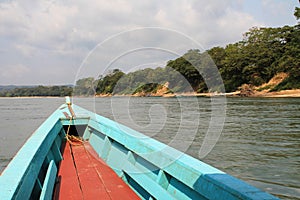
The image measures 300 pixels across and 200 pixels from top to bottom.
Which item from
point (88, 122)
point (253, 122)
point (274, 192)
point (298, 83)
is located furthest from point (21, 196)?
point (298, 83)

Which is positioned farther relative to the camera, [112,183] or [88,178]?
[88,178]

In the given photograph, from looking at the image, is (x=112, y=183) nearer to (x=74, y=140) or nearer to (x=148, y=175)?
(x=148, y=175)

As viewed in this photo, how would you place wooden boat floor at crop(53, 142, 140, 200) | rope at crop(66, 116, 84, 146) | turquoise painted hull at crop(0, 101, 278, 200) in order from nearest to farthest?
1. turquoise painted hull at crop(0, 101, 278, 200)
2. wooden boat floor at crop(53, 142, 140, 200)
3. rope at crop(66, 116, 84, 146)

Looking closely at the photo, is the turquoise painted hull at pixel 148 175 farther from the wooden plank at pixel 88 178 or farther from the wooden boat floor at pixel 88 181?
the wooden plank at pixel 88 178

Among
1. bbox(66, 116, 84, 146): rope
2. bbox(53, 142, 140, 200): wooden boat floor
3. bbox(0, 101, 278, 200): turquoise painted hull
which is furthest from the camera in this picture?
bbox(66, 116, 84, 146): rope

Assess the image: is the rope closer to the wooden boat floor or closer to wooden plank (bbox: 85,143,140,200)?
the wooden boat floor

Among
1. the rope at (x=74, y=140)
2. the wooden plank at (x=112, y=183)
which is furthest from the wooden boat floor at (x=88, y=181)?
the rope at (x=74, y=140)

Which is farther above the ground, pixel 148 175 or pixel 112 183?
pixel 148 175

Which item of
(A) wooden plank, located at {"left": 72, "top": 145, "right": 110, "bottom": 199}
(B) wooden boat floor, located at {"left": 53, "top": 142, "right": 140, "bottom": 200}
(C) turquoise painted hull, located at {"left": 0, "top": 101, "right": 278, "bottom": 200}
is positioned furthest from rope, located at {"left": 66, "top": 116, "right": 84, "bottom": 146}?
(C) turquoise painted hull, located at {"left": 0, "top": 101, "right": 278, "bottom": 200}

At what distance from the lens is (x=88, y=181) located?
8.75ft

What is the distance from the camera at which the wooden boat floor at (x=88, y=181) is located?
2357 mm

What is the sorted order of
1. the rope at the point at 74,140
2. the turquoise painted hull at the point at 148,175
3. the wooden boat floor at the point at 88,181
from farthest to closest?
the rope at the point at 74,140 → the wooden boat floor at the point at 88,181 → the turquoise painted hull at the point at 148,175

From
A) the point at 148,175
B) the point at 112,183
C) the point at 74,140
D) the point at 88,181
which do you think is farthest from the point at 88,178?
the point at 74,140

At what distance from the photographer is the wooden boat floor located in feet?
7.73
